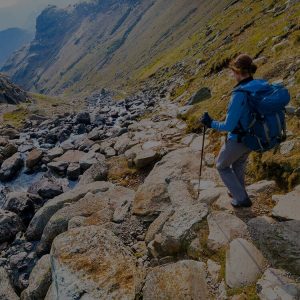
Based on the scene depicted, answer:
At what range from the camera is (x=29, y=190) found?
24.7 metres

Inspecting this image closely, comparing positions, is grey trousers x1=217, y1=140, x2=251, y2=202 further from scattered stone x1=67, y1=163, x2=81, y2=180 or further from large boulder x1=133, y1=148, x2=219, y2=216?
scattered stone x1=67, y1=163, x2=81, y2=180

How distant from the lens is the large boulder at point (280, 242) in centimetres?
815

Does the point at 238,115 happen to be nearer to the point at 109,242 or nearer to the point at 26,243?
the point at 109,242

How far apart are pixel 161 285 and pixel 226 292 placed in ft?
5.31

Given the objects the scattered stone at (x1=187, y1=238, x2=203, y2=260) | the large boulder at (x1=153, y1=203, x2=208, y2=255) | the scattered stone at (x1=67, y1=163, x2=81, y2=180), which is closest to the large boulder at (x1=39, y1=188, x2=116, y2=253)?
the large boulder at (x1=153, y1=203, x2=208, y2=255)

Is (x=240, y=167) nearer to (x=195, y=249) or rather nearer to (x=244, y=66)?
(x=195, y=249)

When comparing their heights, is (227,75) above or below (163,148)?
below

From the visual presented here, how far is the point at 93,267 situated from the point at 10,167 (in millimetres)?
20356

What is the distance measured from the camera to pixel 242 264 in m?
8.55

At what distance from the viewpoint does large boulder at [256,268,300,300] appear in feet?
24.2

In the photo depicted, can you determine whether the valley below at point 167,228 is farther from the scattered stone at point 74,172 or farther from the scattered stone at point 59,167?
the scattered stone at point 59,167

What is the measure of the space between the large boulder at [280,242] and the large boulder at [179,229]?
1.66m

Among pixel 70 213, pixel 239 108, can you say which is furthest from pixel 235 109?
pixel 70 213

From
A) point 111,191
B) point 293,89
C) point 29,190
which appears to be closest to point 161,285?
point 111,191
